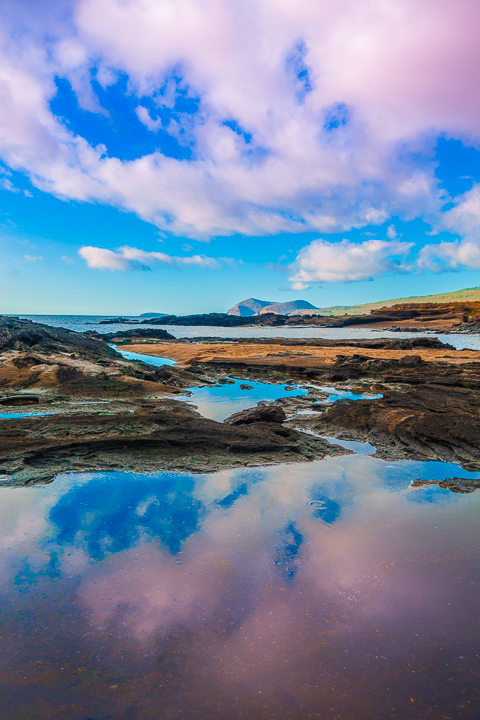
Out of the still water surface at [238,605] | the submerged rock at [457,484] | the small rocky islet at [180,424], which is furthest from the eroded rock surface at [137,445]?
the submerged rock at [457,484]

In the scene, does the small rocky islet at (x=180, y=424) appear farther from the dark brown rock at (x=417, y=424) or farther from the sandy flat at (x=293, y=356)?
the sandy flat at (x=293, y=356)

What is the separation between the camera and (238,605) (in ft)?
18.7

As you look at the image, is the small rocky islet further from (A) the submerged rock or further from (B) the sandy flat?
(B) the sandy flat

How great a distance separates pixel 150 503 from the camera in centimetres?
924

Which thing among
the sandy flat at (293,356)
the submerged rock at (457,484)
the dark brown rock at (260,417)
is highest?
the dark brown rock at (260,417)

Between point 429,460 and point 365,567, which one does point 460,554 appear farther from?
point 429,460

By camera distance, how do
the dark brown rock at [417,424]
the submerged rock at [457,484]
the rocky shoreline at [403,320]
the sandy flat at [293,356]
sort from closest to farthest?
the submerged rock at [457,484] → the dark brown rock at [417,424] → the sandy flat at [293,356] → the rocky shoreline at [403,320]

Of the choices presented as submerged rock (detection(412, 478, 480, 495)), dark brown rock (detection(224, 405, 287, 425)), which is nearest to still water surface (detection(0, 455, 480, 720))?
submerged rock (detection(412, 478, 480, 495))

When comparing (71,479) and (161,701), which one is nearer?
(161,701)

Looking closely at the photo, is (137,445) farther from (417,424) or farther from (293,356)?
(293,356)

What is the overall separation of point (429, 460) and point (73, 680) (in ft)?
38.8

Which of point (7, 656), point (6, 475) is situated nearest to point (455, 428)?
point (7, 656)

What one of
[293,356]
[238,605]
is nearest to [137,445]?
[238,605]

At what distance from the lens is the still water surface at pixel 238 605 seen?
169 inches
